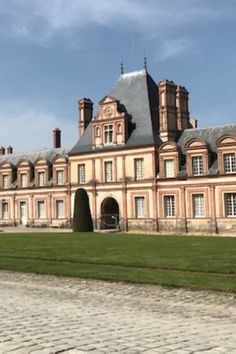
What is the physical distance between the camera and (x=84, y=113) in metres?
44.9

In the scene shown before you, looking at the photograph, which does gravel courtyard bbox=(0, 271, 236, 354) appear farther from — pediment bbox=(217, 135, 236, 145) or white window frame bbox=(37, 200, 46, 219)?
white window frame bbox=(37, 200, 46, 219)

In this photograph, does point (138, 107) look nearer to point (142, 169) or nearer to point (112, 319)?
point (142, 169)

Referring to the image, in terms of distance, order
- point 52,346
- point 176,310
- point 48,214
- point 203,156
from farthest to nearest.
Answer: point 48,214 < point 203,156 < point 176,310 < point 52,346

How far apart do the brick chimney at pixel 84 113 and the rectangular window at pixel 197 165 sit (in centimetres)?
1262

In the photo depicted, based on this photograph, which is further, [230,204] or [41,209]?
[41,209]

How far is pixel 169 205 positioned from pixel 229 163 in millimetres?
5655

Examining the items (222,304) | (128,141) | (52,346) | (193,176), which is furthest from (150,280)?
(128,141)

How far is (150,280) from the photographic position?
10.8 meters

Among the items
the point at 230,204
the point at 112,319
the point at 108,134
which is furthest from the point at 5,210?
the point at 112,319

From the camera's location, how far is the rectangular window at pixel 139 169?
38125 millimetres

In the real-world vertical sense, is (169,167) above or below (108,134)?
below

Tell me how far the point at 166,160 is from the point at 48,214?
43.8 feet

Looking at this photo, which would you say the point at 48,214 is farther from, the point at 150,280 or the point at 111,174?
the point at 150,280

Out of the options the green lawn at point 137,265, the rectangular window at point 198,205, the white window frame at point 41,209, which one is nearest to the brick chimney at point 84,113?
the white window frame at point 41,209
